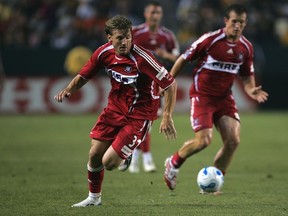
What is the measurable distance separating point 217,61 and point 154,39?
3.07m

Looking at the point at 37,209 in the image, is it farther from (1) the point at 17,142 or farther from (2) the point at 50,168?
(1) the point at 17,142

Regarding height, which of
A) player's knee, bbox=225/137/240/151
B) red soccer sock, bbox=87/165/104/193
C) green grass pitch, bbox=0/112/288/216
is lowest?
green grass pitch, bbox=0/112/288/216

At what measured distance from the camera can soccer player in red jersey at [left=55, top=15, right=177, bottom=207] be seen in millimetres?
8094

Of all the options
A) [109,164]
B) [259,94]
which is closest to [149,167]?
[259,94]

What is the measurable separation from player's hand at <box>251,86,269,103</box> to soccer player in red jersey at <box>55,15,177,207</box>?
4.75ft

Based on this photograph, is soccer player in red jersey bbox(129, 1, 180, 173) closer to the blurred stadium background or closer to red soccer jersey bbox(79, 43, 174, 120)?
red soccer jersey bbox(79, 43, 174, 120)

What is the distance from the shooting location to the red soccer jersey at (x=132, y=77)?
8117mm

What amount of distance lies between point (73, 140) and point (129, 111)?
7.73 meters

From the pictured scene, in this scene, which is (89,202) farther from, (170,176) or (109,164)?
(170,176)

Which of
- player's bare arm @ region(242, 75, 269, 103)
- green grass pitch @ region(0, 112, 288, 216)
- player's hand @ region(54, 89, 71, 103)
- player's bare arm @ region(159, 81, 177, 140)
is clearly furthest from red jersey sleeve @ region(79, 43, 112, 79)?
player's bare arm @ region(242, 75, 269, 103)

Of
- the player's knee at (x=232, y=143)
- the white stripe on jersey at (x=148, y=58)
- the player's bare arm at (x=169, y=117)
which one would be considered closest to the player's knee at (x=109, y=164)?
the player's bare arm at (x=169, y=117)

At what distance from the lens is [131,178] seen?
11172 mm

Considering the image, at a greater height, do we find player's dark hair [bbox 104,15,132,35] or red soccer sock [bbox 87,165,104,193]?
player's dark hair [bbox 104,15,132,35]

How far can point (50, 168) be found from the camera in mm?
12039
